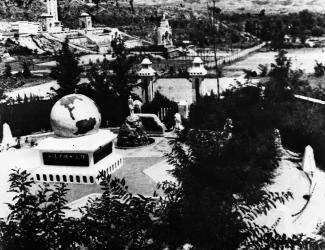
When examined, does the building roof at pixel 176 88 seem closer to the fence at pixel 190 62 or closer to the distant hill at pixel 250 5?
the fence at pixel 190 62

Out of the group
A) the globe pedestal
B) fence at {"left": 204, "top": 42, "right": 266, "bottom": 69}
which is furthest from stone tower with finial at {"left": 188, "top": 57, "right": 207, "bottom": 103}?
fence at {"left": 204, "top": 42, "right": 266, "bottom": 69}

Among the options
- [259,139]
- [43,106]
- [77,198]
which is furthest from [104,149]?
[43,106]

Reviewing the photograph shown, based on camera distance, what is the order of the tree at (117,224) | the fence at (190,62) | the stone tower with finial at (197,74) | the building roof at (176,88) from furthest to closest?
the fence at (190,62)
the building roof at (176,88)
the stone tower with finial at (197,74)
the tree at (117,224)

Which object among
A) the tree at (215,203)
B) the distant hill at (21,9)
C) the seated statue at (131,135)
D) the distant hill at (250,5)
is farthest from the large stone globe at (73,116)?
the distant hill at (21,9)

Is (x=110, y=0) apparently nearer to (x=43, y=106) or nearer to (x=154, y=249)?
(x=43, y=106)

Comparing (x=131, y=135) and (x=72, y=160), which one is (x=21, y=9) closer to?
(x=131, y=135)

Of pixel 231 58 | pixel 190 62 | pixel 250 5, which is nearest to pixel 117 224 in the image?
pixel 190 62
